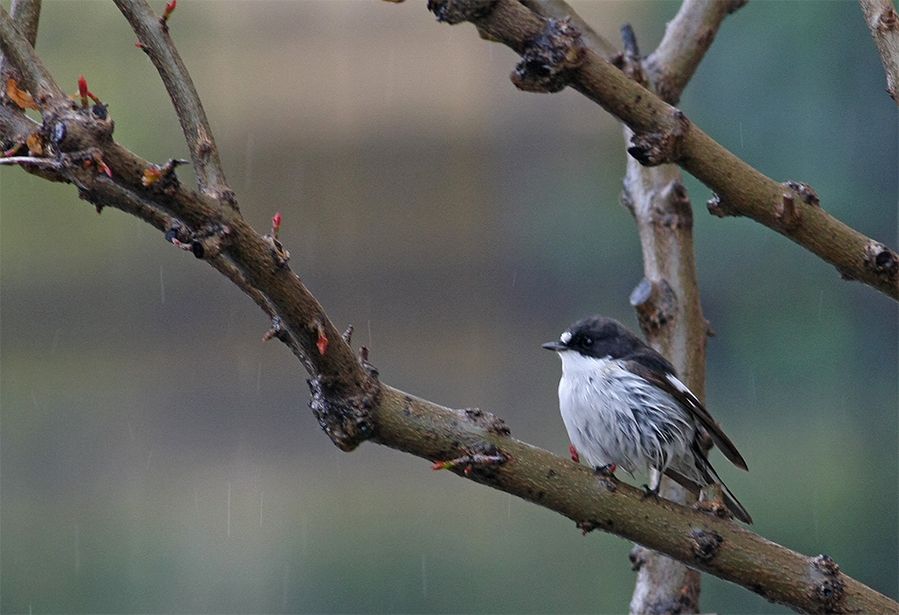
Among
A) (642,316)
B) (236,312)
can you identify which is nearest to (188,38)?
(236,312)

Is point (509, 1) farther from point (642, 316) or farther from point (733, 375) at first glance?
point (733, 375)

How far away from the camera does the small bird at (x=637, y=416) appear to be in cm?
234

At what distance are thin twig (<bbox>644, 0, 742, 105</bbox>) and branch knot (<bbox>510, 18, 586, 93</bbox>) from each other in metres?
0.97

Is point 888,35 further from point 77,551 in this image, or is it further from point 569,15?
point 77,551

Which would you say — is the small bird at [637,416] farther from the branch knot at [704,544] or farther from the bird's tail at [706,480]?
the branch knot at [704,544]

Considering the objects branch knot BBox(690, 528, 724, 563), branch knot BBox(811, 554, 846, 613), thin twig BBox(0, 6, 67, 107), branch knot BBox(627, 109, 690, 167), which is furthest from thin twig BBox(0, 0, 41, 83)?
branch knot BBox(811, 554, 846, 613)

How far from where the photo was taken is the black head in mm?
2576

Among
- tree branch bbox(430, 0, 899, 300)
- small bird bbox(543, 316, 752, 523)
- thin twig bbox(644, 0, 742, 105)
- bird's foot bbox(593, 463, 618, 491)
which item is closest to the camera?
tree branch bbox(430, 0, 899, 300)

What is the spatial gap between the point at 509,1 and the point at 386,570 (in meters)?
4.04

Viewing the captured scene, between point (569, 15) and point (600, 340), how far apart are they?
763 millimetres

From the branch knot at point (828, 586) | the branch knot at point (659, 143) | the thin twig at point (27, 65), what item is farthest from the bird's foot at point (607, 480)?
the thin twig at point (27, 65)

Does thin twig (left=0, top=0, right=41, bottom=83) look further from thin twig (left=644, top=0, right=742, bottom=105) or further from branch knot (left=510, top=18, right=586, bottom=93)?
thin twig (left=644, top=0, right=742, bottom=105)

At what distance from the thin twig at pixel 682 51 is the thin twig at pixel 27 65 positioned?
1484 mm

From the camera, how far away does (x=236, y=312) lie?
5.84 meters
